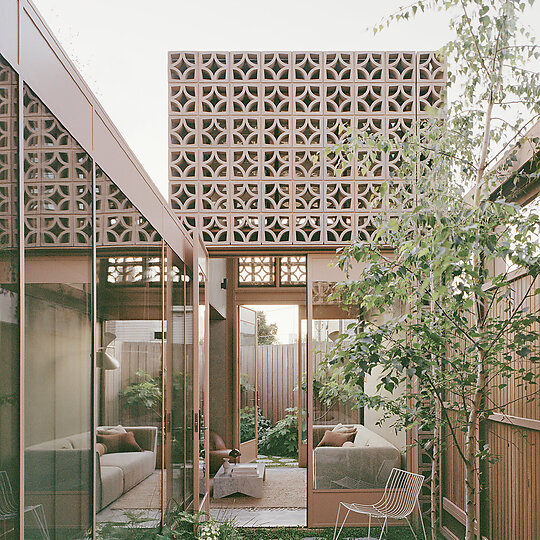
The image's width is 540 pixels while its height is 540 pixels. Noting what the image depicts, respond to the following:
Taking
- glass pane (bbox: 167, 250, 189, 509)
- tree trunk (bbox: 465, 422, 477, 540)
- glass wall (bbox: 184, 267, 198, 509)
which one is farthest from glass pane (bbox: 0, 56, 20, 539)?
glass wall (bbox: 184, 267, 198, 509)

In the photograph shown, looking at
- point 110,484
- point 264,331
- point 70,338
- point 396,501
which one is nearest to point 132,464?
point 110,484

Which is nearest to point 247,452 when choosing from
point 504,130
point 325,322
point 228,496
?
point 228,496

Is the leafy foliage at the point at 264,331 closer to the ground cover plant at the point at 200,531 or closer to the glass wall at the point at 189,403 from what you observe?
the ground cover plant at the point at 200,531

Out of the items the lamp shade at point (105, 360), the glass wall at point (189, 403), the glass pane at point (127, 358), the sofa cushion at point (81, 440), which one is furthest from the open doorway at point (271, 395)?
the sofa cushion at point (81, 440)

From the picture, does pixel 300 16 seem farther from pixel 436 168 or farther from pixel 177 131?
pixel 436 168

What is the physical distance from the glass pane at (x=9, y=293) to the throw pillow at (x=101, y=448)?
0.81m

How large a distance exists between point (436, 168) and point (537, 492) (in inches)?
72.5

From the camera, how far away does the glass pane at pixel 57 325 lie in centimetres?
173

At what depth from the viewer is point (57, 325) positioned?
195 cm

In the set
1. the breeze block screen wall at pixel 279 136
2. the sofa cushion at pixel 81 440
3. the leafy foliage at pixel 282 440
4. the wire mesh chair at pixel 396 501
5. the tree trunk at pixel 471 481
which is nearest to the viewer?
the sofa cushion at pixel 81 440

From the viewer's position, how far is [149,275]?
3428 millimetres

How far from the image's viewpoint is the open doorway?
30.8ft

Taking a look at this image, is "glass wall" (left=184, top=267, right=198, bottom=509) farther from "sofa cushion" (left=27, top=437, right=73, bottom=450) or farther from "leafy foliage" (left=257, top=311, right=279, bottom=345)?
"leafy foliage" (left=257, top=311, right=279, bottom=345)

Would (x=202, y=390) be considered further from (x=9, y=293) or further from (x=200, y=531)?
(x=9, y=293)
